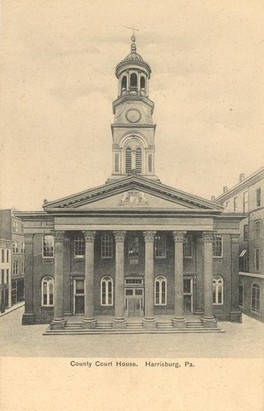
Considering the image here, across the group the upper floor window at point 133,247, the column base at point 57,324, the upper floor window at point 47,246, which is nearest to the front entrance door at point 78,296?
the upper floor window at point 47,246

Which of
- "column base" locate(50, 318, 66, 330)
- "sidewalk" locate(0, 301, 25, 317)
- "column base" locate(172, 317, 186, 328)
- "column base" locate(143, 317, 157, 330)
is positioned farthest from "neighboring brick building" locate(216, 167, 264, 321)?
"sidewalk" locate(0, 301, 25, 317)

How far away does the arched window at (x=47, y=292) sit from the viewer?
2470 cm

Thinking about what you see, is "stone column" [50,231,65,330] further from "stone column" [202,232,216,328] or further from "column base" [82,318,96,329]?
"stone column" [202,232,216,328]

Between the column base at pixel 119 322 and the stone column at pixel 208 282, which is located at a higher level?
the stone column at pixel 208 282

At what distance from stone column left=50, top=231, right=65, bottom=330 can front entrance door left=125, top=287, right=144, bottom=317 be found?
491 centimetres

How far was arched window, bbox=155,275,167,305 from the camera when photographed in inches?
978

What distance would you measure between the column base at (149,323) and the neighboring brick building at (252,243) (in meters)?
7.99

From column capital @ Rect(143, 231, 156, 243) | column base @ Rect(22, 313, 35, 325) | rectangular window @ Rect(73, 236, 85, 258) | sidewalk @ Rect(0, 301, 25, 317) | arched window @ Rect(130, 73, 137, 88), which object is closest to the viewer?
column capital @ Rect(143, 231, 156, 243)

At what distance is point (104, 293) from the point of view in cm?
2480

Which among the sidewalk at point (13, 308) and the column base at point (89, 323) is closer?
the column base at point (89, 323)

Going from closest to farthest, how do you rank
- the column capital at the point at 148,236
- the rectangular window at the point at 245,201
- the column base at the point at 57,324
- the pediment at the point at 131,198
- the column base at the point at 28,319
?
the column base at the point at 57,324
the pediment at the point at 131,198
the column capital at the point at 148,236
the column base at the point at 28,319
the rectangular window at the point at 245,201

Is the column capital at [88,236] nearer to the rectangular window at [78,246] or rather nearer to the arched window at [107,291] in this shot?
the rectangular window at [78,246]
